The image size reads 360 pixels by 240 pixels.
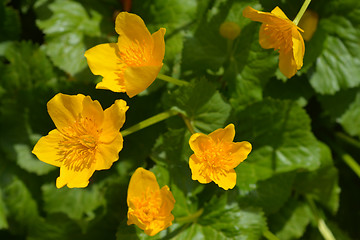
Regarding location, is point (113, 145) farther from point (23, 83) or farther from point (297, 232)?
point (297, 232)

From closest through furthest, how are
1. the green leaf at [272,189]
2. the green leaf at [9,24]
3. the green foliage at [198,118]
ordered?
1. the green foliage at [198,118]
2. the green leaf at [272,189]
3. the green leaf at [9,24]

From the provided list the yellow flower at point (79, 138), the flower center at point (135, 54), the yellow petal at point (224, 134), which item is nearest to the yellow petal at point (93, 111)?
the yellow flower at point (79, 138)

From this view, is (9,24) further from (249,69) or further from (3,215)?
(249,69)

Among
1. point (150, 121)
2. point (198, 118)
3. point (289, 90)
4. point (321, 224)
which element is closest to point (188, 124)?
point (198, 118)

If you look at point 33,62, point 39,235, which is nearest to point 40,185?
point 39,235

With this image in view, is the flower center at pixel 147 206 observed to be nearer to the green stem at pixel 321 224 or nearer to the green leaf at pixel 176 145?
the green leaf at pixel 176 145

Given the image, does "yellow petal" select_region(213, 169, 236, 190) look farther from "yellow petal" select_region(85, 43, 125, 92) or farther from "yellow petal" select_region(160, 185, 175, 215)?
"yellow petal" select_region(85, 43, 125, 92)
